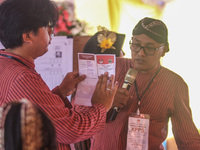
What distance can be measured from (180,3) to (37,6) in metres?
2.81

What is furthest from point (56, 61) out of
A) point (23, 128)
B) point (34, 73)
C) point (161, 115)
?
point (23, 128)

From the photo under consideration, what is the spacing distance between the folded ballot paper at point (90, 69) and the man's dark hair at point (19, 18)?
382mm

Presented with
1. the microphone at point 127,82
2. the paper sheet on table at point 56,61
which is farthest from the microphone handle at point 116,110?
the paper sheet on table at point 56,61

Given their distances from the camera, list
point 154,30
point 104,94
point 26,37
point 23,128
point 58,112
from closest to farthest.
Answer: point 23,128
point 58,112
point 26,37
point 104,94
point 154,30

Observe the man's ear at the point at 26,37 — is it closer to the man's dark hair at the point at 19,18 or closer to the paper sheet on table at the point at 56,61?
the man's dark hair at the point at 19,18

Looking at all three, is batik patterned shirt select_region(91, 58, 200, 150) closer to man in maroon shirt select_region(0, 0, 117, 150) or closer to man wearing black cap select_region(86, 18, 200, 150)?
man wearing black cap select_region(86, 18, 200, 150)

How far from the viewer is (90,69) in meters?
1.35

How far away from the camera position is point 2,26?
41.1 inches

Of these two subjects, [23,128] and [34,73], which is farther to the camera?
[34,73]

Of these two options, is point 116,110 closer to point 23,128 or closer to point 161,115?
point 161,115

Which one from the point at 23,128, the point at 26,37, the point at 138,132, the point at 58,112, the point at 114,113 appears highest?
the point at 26,37

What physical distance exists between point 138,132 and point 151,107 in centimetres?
22

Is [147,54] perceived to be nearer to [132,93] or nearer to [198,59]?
[132,93]

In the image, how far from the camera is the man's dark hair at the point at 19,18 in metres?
0.99
